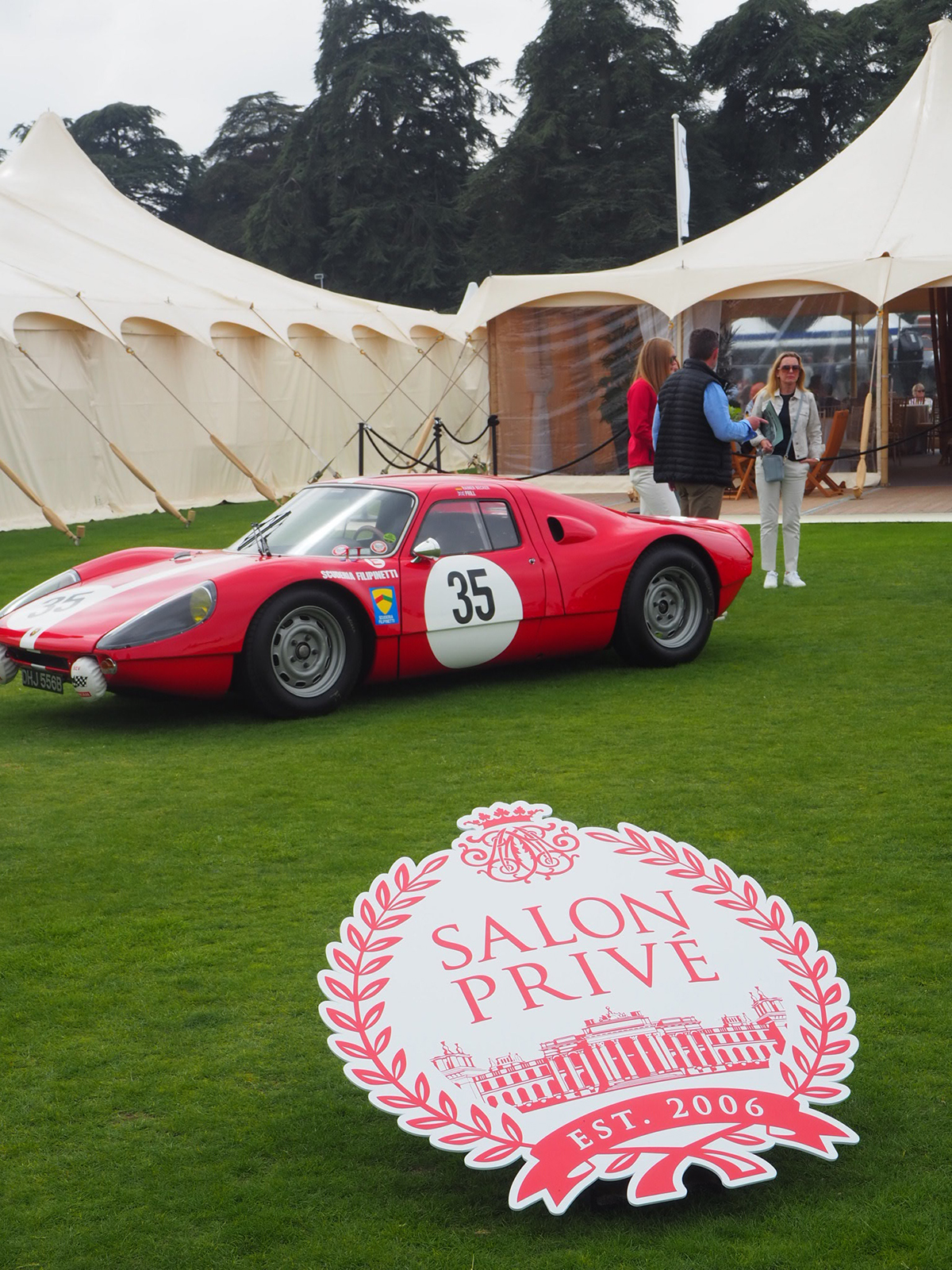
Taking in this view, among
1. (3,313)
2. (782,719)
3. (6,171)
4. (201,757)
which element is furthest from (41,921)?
(6,171)

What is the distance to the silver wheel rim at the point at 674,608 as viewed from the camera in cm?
848

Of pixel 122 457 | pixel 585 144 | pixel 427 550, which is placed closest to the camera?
pixel 427 550

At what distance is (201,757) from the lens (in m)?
6.66

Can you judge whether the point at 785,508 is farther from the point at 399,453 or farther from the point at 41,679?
the point at 399,453

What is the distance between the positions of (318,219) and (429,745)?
49.8 meters

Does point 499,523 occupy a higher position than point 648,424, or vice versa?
point 648,424

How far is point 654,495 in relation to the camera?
1009 centimetres

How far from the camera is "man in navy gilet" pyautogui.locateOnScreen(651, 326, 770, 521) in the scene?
9422 millimetres

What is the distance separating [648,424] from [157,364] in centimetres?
1292

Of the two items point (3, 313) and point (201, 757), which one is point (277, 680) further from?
→ point (3, 313)

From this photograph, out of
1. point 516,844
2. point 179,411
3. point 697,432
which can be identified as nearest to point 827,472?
point 179,411

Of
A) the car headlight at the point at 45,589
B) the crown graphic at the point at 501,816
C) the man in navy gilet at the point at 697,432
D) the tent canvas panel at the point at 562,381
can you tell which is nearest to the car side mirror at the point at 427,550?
the car headlight at the point at 45,589

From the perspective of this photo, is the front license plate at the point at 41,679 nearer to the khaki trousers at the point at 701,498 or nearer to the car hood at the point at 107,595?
the car hood at the point at 107,595

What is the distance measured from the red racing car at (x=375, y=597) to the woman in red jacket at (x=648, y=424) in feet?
4.45
